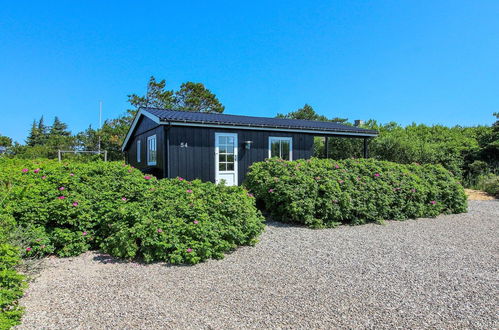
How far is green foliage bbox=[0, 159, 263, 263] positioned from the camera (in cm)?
338

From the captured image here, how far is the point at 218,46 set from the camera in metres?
17.7

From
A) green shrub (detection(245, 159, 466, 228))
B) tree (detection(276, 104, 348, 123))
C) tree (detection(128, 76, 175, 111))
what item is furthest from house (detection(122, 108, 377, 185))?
tree (detection(276, 104, 348, 123))

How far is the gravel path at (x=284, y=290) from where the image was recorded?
7.07ft

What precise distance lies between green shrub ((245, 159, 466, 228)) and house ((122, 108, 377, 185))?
323cm

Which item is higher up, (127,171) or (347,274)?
(127,171)

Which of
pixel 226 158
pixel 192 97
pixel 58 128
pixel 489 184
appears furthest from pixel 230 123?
pixel 58 128

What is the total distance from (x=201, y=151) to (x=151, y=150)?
262cm

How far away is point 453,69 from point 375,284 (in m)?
10.0

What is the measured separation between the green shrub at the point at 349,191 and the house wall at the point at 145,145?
13.4ft

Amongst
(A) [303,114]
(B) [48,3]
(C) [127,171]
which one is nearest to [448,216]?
(C) [127,171]

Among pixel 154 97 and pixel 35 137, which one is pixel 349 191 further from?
pixel 35 137

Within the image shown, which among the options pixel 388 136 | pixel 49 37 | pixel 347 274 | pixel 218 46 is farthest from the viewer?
pixel 218 46

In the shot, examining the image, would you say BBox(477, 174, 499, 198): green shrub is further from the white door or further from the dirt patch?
the white door

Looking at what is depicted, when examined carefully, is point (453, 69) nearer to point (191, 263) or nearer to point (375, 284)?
point (375, 284)
